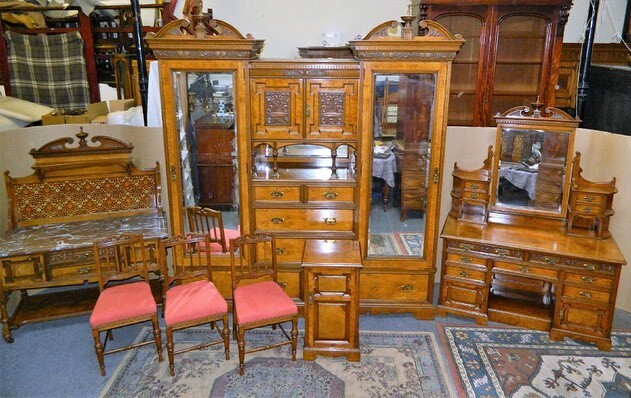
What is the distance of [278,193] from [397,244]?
1007 mm

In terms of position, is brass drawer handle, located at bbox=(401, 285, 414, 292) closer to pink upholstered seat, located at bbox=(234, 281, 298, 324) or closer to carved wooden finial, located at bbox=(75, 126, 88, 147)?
pink upholstered seat, located at bbox=(234, 281, 298, 324)

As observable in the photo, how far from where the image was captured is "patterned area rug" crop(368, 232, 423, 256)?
12.6ft

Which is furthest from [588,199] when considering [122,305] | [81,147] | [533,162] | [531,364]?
[81,147]

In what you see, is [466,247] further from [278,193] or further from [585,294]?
[278,193]

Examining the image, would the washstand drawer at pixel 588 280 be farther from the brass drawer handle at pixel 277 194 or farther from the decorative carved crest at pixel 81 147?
Answer: the decorative carved crest at pixel 81 147

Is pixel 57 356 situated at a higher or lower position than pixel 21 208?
lower

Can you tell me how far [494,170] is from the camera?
389 cm

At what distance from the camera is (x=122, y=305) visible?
326 centimetres

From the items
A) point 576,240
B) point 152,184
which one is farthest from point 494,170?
point 152,184

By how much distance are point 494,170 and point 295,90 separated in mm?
1692

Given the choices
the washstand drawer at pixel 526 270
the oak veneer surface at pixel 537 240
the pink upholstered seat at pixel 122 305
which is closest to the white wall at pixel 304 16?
the oak veneer surface at pixel 537 240

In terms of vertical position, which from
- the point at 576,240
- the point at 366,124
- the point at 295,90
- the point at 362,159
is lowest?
the point at 576,240

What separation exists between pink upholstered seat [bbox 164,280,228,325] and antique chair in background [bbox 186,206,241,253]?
46 cm

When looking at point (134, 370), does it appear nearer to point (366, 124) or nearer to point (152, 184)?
point (152, 184)
